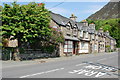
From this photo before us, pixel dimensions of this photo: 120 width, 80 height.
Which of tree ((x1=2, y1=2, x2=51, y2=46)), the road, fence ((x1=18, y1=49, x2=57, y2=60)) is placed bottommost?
the road

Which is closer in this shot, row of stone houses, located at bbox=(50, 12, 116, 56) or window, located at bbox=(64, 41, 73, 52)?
row of stone houses, located at bbox=(50, 12, 116, 56)

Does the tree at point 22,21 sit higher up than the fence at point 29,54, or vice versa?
the tree at point 22,21

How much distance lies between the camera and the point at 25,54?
66.5 ft

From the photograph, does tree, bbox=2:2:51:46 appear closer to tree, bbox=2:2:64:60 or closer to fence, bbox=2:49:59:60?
tree, bbox=2:2:64:60

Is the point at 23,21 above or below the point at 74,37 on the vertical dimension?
above

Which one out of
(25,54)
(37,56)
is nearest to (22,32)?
(25,54)

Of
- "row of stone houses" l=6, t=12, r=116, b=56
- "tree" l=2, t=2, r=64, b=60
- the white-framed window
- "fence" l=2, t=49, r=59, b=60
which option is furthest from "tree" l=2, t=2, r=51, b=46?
the white-framed window

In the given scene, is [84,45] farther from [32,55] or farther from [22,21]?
[22,21]

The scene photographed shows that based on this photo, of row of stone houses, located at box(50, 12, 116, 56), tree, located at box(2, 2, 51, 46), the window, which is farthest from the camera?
the window

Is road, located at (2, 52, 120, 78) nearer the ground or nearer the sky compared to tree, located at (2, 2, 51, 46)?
nearer the ground

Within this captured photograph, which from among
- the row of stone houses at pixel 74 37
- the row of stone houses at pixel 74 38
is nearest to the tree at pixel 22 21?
the row of stone houses at pixel 74 38

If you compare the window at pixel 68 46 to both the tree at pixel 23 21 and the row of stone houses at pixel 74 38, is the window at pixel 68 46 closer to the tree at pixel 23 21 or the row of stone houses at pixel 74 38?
the row of stone houses at pixel 74 38

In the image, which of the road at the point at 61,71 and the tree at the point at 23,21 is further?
the tree at the point at 23,21

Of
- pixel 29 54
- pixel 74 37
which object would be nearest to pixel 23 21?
pixel 29 54
